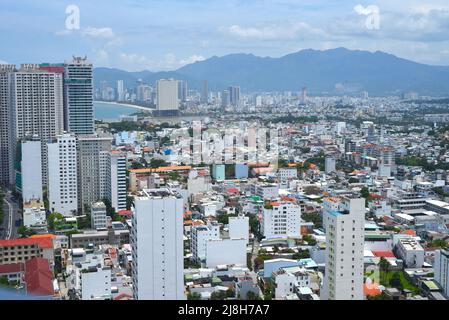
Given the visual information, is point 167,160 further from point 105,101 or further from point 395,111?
point 395,111

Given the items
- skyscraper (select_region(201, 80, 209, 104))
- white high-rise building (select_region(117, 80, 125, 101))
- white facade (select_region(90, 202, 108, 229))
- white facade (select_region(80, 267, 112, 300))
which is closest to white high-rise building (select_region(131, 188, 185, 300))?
white facade (select_region(80, 267, 112, 300))

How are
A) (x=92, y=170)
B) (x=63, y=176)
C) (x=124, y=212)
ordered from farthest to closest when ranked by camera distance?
1. (x=92, y=170)
2. (x=63, y=176)
3. (x=124, y=212)

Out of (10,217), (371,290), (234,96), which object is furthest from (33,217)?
(234,96)

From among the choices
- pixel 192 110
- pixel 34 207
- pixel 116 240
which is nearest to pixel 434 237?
pixel 116 240

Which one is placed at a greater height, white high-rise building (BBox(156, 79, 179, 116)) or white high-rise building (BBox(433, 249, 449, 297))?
white high-rise building (BBox(156, 79, 179, 116))

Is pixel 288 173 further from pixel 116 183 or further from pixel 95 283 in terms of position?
pixel 95 283

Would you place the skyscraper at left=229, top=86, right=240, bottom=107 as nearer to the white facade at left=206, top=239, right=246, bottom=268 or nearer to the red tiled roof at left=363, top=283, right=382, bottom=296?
the white facade at left=206, top=239, right=246, bottom=268
